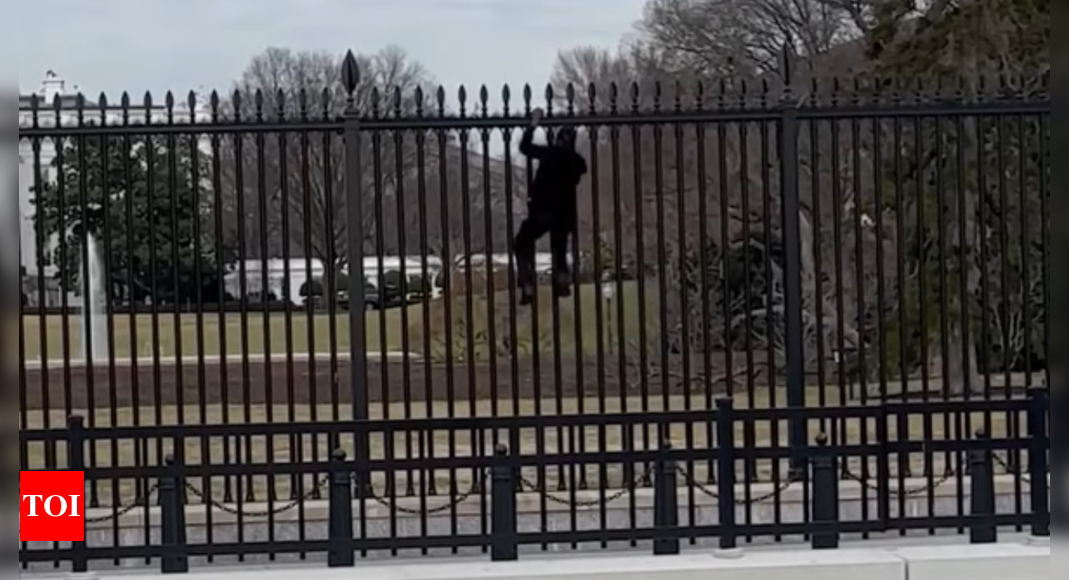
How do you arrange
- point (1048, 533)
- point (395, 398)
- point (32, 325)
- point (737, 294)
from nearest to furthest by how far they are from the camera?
1. point (1048, 533)
2. point (32, 325)
3. point (395, 398)
4. point (737, 294)

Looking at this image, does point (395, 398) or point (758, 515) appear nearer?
point (758, 515)

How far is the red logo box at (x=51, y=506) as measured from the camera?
6699mm

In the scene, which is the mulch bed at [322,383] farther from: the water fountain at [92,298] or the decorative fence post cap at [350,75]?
the decorative fence post cap at [350,75]

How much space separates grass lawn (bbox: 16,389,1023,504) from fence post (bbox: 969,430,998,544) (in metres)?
0.25

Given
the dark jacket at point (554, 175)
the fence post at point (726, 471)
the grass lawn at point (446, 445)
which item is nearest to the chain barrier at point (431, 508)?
the grass lawn at point (446, 445)

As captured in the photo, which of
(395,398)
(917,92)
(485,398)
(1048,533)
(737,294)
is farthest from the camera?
(737,294)

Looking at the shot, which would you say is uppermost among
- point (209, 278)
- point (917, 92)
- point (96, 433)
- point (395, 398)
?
point (917, 92)

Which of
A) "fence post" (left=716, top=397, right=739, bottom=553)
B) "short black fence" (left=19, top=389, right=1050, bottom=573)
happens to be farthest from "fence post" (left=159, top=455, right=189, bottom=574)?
"fence post" (left=716, top=397, right=739, bottom=553)

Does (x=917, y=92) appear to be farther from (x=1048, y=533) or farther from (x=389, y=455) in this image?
(x=389, y=455)

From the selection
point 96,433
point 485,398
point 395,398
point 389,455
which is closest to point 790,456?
point 389,455

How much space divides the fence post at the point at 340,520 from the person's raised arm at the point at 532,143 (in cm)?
Answer: 211

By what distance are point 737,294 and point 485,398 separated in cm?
744

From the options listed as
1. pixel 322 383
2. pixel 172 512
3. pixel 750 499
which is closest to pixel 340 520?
pixel 172 512

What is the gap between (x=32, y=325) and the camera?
10.5m
